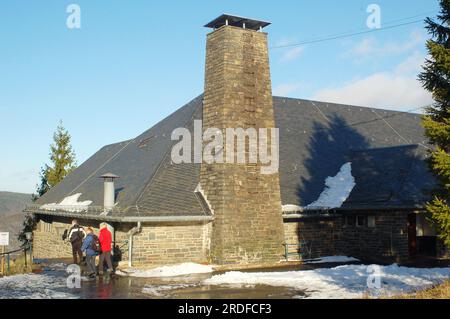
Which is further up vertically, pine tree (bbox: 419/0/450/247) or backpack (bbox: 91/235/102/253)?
pine tree (bbox: 419/0/450/247)

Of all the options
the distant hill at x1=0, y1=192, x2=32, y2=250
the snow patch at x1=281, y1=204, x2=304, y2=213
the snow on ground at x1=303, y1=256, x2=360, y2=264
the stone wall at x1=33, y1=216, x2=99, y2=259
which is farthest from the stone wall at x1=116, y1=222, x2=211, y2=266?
the distant hill at x1=0, y1=192, x2=32, y2=250

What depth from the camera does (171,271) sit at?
17359mm

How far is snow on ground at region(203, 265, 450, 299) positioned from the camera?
13406 millimetres

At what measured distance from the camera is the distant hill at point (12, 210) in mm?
90250

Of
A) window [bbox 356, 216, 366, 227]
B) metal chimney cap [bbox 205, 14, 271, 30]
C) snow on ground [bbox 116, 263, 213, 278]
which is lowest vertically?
snow on ground [bbox 116, 263, 213, 278]

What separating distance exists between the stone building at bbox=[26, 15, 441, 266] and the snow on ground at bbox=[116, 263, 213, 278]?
0.70 m

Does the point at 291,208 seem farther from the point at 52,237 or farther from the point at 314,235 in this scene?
the point at 52,237

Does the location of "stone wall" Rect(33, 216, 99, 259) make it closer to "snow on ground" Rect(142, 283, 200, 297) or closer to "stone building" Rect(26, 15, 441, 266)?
"stone building" Rect(26, 15, 441, 266)

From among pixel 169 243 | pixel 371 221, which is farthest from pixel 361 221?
pixel 169 243

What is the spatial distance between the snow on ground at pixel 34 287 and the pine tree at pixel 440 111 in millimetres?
9342

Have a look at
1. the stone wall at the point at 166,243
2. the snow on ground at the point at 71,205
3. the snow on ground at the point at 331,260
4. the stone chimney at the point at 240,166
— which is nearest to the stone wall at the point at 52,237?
the snow on ground at the point at 71,205

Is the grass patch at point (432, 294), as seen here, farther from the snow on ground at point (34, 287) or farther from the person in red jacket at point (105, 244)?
the person in red jacket at point (105, 244)

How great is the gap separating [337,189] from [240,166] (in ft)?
18.3
